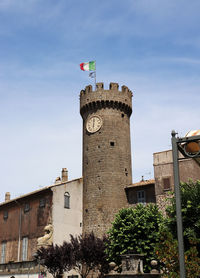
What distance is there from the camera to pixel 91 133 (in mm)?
39750

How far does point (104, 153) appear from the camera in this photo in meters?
38.1

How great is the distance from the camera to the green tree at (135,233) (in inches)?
1144

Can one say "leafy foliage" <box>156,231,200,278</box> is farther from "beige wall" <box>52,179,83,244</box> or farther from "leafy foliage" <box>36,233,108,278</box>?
"beige wall" <box>52,179,83,244</box>

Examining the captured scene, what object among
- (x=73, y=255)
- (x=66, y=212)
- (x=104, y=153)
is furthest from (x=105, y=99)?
(x=73, y=255)

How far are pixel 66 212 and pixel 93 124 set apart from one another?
10093mm

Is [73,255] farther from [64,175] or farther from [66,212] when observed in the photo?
[64,175]

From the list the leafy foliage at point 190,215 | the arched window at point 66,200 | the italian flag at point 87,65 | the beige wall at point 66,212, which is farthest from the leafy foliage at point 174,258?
the italian flag at point 87,65

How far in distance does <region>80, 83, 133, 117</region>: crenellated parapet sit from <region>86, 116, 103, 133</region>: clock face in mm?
1199

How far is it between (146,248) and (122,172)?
36.1 ft

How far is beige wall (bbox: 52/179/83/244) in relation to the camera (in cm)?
3488

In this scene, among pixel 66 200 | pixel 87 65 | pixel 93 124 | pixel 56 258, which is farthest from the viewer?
pixel 87 65

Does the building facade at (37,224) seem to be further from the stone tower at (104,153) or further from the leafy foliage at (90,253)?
the leafy foliage at (90,253)

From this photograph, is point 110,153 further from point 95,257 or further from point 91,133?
point 95,257

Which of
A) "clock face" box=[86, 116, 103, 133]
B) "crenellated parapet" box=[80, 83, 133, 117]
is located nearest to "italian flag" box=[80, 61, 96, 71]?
"crenellated parapet" box=[80, 83, 133, 117]
